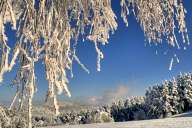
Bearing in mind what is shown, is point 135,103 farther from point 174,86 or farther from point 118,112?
point 174,86

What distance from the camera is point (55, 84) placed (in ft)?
14.7

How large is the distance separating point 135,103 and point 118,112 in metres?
5.57

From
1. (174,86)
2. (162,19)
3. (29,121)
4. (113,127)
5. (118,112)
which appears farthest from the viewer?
(118,112)

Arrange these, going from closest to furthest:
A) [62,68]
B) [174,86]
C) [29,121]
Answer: [29,121], [62,68], [174,86]

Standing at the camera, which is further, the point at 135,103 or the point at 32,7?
the point at 135,103

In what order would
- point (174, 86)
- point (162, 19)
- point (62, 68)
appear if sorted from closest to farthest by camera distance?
1. point (62, 68)
2. point (162, 19)
3. point (174, 86)

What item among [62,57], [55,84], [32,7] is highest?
[32,7]

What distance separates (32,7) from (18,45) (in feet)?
1.28

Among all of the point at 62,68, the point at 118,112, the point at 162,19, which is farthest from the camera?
the point at 118,112

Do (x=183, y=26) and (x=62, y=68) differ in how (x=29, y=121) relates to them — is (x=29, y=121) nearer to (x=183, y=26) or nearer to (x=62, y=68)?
(x=62, y=68)

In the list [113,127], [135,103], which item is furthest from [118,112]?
[113,127]

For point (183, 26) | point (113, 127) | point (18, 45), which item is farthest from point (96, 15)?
point (113, 127)

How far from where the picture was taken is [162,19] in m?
5.71

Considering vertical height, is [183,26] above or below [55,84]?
above
